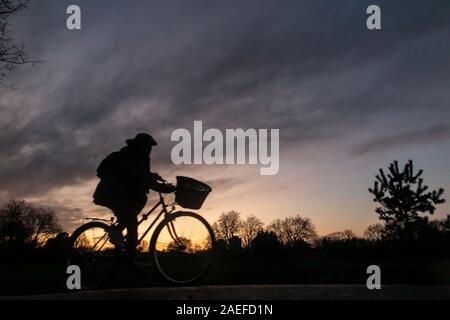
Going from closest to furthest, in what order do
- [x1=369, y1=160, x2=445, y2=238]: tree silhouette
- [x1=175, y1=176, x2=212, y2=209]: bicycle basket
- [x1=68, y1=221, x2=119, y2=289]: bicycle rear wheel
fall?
[x1=175, y1=176, x2=212, y2=209]: bicycle basket → [x1=68, y1=221, x2=119, y2=289]: bicycle rear wheel → [x1=369, y1=160, x2=445, y2=238]: tree silhouette

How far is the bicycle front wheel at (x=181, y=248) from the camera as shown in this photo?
5.63 metres

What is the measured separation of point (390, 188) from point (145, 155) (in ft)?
110

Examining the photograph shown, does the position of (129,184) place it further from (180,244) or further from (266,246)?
(266,246)

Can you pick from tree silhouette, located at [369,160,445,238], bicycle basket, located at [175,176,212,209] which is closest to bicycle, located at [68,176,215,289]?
bicycle basket, located at [175,176,212,209]

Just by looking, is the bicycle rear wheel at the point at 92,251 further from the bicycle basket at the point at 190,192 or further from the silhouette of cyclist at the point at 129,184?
the bicycle basket at the point at 190,192

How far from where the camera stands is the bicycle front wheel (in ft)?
18.5

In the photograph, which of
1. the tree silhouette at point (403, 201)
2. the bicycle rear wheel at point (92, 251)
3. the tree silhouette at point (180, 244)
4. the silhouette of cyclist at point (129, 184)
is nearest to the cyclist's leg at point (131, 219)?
the silhouette of cyclist at point (129, 184)

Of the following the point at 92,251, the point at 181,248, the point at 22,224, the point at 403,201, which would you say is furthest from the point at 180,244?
the point at 22,224

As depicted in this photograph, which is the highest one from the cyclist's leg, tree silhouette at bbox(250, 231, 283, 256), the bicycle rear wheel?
the cyclist's leg

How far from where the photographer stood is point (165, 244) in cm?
592

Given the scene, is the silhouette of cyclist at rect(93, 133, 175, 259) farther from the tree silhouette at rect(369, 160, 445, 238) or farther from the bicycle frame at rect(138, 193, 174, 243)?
the tree silhouette at rect(369, 160, 445, 238)

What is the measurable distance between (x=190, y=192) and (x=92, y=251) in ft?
5.82

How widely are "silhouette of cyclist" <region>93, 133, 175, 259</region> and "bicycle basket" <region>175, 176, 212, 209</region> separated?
0.51ft

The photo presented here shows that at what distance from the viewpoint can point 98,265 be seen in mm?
6070
